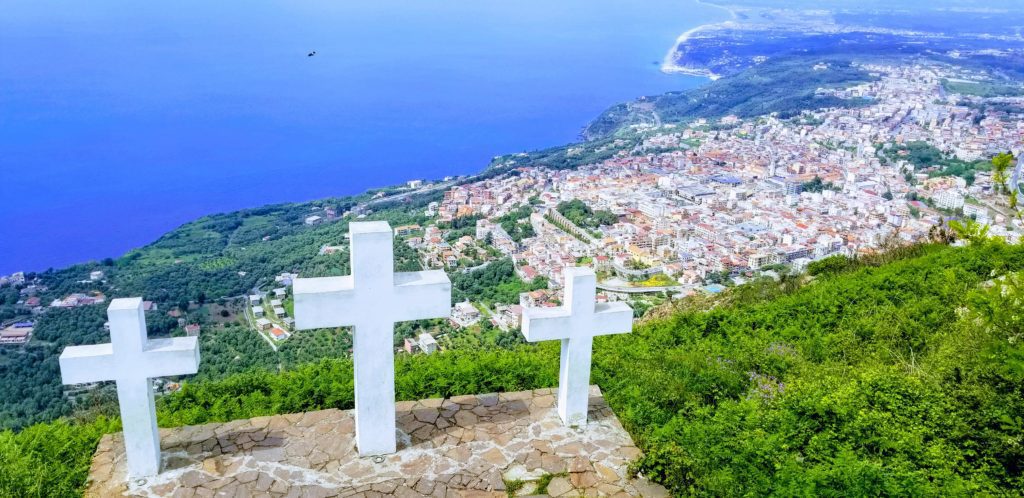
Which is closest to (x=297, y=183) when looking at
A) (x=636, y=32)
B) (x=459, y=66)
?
(x=459, y=66)

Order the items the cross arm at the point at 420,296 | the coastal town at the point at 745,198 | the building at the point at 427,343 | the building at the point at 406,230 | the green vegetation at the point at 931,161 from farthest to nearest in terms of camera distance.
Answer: the green vegetation at the point at 931,161 < the building at the point at 406,230 < the coastal town at the point at 745,198 < the building at the point at 427,343 < the cross arm at the point at 420,296

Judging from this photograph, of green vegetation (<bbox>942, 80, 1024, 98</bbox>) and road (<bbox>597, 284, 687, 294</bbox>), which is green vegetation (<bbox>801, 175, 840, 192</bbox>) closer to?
road (<bbox>597, 284, 687, 294</bbox>)

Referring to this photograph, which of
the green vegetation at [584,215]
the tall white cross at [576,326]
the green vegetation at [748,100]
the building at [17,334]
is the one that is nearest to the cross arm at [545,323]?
the tall white cross at [576,326]

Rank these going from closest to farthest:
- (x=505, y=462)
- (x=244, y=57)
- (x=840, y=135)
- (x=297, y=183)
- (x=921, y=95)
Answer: (x=505, y=462), (x=840, y=135), (x=297, y=183), (x=921, y=95), (x=244, y=57)

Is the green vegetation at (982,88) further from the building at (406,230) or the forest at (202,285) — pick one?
the building at (406,230)

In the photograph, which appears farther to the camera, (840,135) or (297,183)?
(297,183)

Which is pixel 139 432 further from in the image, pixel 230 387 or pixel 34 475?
pixel 230 387

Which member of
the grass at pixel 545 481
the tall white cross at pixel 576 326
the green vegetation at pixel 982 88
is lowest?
the green vegetation at pixel 982 88
